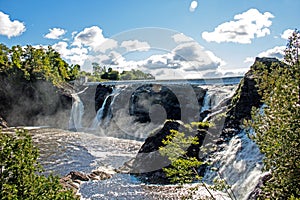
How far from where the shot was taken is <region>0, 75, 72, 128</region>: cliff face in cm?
3372

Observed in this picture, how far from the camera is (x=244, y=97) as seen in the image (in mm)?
13852

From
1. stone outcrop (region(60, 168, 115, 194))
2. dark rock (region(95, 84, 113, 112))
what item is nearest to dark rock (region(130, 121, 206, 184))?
stone outcrop (region(60, 168, 115, 194))

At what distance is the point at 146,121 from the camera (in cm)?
2616

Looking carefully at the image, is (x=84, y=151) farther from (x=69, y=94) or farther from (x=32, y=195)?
(x=69, y=94)

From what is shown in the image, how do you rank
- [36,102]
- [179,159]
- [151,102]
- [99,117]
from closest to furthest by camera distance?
[179,159], [151,102], [99,117], [36,102]

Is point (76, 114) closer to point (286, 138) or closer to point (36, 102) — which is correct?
point (36, 102)

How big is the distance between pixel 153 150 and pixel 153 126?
11571 millimetres

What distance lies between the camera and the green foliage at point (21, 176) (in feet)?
13.6

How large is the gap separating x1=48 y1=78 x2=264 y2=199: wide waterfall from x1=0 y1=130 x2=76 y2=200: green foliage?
20.8ft

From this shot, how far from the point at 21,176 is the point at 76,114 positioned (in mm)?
30177

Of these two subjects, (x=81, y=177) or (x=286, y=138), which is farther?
(x=81, y=177)

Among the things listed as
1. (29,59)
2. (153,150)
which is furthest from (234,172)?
(29,59)

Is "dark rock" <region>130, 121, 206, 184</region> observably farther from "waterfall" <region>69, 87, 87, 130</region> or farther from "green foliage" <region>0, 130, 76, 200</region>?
"waterfall" <region>69, 87, 87, 130</region>

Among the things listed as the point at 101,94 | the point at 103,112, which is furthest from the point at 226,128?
the point at 101,94
